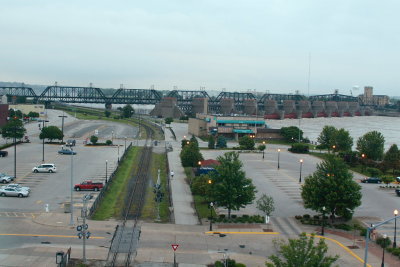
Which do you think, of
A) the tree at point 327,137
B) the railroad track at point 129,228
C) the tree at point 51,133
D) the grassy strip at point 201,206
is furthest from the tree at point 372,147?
the tree at point 51,133

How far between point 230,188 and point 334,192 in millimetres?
6476

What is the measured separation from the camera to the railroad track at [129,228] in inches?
806

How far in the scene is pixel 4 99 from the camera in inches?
4894

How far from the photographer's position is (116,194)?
3425 centimetres

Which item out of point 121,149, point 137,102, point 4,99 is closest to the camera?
point 121,149

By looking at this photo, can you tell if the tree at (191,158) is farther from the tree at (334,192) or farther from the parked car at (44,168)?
the tree at (334,192)

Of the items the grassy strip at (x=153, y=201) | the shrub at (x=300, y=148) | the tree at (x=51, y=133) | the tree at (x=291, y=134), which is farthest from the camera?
the tree at (x=291, y=134)

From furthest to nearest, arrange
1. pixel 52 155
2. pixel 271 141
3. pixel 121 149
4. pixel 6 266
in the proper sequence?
pixel 271 141, pixel 121 149, pixel 52 155, pixel 6 266

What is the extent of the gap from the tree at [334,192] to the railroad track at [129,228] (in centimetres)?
1126

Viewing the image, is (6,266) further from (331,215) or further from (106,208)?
(331,215)

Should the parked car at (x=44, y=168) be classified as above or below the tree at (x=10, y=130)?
below

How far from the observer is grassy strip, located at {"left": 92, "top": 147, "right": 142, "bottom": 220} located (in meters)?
28.3

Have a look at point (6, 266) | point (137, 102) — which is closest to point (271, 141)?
point (6, 266)

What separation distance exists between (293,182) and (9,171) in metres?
27.0
